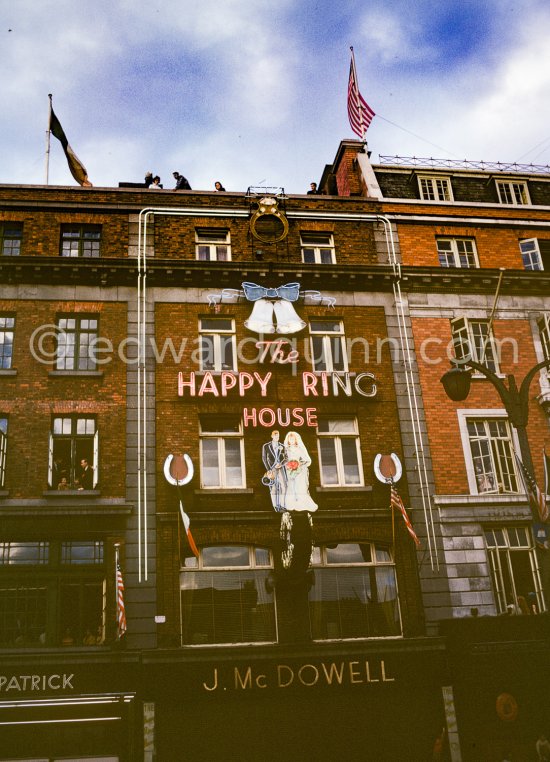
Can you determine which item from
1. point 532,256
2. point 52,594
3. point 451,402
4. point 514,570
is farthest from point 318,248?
point 52,594

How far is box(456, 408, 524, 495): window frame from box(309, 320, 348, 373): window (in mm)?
4268

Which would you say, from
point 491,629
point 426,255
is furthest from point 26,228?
point 491,629

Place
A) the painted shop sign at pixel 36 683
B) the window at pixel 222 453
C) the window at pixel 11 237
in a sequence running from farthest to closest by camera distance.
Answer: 1. the window at pixel 11 237
2. the window at pixel 222 453
3. the painted shop sign at pixel 36 683

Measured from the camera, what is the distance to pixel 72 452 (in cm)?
2227

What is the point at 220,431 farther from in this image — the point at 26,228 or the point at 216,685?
the point at 26,228

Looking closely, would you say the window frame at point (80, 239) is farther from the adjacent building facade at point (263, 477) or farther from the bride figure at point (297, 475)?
the bride figure at point (297, 475)

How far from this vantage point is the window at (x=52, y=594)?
20.4 m

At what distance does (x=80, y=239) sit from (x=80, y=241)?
2.8 inches

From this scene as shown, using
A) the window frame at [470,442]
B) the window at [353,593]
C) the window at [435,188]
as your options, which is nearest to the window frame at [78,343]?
the window at [353,593]

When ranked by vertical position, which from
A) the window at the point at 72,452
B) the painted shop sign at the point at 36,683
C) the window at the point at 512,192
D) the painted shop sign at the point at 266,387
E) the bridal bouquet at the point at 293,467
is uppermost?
the window at the point at 512,192

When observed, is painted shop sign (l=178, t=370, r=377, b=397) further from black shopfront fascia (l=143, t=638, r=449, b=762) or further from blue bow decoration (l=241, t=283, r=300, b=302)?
black shopfront fascia (l=143, t=638, r=449, b=762)

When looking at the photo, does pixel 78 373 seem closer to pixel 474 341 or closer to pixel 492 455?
pixel 474 341

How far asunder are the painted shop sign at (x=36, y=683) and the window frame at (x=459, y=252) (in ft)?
60.2

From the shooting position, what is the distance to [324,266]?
1001 inches
